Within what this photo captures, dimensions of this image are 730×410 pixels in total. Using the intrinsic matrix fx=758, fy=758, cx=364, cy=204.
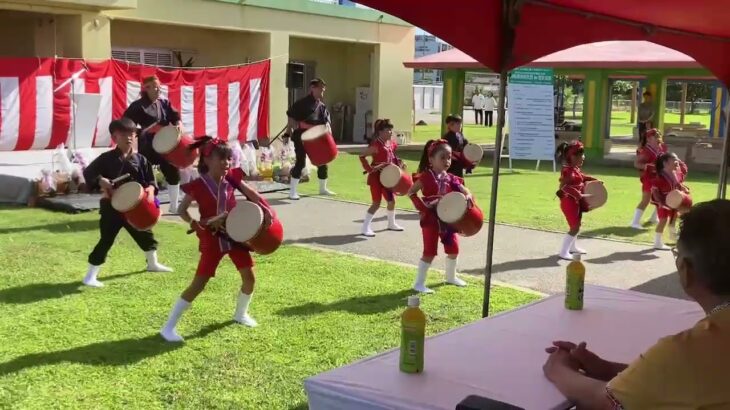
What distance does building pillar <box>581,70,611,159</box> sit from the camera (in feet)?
56.4

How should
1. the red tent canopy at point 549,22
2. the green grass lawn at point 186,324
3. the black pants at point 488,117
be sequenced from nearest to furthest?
1. the red tent canopy at point 549,22
2. the green grass lawn at point 186,324
3. the black pants at point 488,117

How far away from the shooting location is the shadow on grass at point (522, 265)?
7043mm

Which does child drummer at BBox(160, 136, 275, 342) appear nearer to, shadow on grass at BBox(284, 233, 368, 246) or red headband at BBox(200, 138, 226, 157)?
red headband at BBox(200, 138, 226, 157)

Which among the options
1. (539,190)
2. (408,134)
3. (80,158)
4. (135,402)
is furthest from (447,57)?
(135,402)

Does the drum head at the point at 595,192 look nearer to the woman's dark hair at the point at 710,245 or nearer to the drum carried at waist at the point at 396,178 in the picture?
the drum carried at waist at the point at 396,178

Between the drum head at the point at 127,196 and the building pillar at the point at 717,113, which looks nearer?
the drum head at the point at 127,196

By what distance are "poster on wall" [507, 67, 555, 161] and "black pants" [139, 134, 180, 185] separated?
28.2ft

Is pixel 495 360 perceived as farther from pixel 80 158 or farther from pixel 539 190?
pixel 539 190

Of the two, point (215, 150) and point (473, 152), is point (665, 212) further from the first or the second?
point (215, 150)

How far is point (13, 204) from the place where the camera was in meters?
9.80

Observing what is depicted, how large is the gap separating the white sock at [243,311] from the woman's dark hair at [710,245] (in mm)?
3676

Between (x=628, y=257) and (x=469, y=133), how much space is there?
64.4ft

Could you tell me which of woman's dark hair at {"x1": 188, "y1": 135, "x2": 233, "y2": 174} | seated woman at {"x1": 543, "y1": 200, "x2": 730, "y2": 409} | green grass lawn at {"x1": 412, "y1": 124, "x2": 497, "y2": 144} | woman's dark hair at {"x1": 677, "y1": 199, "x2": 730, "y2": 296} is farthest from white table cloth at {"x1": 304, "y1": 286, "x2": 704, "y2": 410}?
green grass lawn at {"x1": 412, "y1": 124, "x2": 497, "y2": 144}

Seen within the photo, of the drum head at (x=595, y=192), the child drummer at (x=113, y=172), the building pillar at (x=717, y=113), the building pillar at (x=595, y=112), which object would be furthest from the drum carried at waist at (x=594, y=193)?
the building pillar at (x=717, y=113)
